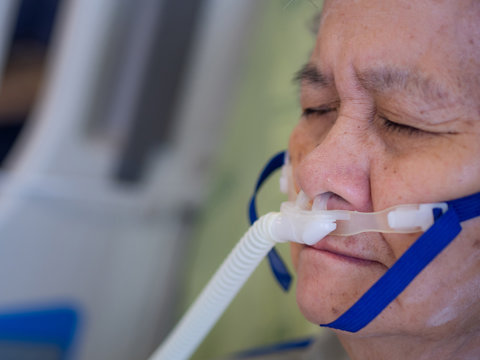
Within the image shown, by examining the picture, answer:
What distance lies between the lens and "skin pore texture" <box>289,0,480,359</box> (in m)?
0.74

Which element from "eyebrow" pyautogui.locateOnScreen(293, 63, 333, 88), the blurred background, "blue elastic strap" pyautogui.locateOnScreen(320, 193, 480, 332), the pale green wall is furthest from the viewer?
the blurred background

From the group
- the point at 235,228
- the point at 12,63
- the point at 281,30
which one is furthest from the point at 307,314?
the point at 12,63

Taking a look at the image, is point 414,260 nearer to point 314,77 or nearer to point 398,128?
point 398,128

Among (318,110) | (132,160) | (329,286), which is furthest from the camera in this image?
(132,160)

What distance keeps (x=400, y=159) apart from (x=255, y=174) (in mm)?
885

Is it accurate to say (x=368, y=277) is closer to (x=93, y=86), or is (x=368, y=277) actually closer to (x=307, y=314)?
(x=307, y=314)

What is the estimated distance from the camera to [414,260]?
0.73 m

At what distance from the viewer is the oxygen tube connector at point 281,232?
29.2 inches

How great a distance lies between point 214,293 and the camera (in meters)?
0.99

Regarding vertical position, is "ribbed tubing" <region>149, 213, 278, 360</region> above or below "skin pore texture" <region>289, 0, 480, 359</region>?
below

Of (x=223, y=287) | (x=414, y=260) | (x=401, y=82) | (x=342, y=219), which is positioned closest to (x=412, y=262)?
(x=414, y=260)

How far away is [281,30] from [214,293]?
0.91 meters

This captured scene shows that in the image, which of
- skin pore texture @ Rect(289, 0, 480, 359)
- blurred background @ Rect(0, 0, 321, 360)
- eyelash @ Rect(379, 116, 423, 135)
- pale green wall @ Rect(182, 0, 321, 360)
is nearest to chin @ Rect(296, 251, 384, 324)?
skin pore texture @ Rect(289, 0, 480, 359)

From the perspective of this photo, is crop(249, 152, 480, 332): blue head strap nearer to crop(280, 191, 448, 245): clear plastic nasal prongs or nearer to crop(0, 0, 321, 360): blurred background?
crop(280, 191, 448, 245): clear plastic nasal prongs
